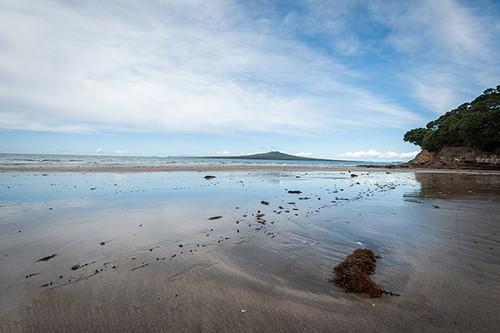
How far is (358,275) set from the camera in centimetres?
391

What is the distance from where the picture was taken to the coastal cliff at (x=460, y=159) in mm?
44344

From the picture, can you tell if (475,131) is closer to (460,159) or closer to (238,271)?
(460,159)

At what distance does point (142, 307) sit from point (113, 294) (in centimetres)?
63

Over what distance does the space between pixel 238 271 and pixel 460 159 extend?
59615mm

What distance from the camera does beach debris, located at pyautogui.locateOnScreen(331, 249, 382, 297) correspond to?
3715 millimetres

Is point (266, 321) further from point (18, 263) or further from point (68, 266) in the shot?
point (18, 263)

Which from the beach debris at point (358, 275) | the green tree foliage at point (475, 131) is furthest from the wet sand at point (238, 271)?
the green tree foliage at point (475, 131)

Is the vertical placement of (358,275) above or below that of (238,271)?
above

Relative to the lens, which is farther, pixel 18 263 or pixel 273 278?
pixel 18 263

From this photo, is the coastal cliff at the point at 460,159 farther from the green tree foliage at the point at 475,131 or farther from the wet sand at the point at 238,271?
the wet sand at the point at 238,271

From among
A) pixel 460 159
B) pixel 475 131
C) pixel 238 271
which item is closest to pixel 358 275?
pixel 238 271

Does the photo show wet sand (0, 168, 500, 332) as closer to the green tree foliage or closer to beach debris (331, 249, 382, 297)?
beach debris (331, 249, 382, 297)

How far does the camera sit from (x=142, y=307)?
3.39 metres

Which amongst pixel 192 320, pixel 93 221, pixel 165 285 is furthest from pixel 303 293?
pixel 93 221
